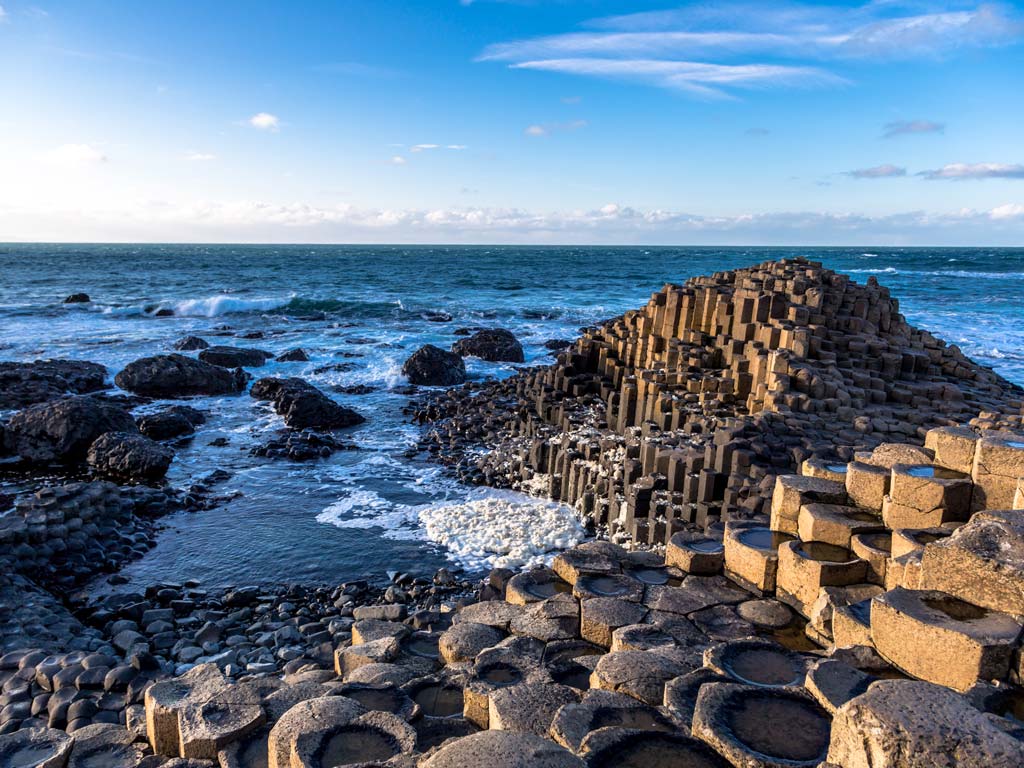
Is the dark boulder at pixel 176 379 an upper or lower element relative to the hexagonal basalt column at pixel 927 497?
lower

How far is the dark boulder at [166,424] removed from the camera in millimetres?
13656

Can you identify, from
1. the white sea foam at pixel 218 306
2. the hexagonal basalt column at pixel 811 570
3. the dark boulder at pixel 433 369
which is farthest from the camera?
the white sea foam at pixel 218 306

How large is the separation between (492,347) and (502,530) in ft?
45.1

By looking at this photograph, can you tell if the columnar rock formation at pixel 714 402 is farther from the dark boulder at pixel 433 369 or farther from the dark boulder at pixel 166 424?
the dark boulder at pixel 166 424

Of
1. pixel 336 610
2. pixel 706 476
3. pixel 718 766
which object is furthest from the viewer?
pixel 706 476

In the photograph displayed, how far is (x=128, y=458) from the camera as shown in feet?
38.3

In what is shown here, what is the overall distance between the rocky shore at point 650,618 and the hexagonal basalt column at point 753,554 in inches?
1.0

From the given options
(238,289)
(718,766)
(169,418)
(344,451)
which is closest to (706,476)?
(718,766)

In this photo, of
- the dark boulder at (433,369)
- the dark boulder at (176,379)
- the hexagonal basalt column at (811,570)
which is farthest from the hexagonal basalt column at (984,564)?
the dark boulder at (176,379)

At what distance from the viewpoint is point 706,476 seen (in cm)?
827

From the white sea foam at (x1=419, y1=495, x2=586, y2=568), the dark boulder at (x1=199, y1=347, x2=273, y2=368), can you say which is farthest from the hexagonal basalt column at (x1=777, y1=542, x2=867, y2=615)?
the dark boulder at (x1=199, y1=347, x2=273, y2=368)

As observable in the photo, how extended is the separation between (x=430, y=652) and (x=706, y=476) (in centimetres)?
439

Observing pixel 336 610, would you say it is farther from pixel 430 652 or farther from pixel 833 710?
pixel 833 710

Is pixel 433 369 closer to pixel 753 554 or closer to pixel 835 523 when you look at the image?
pixel 753 554
